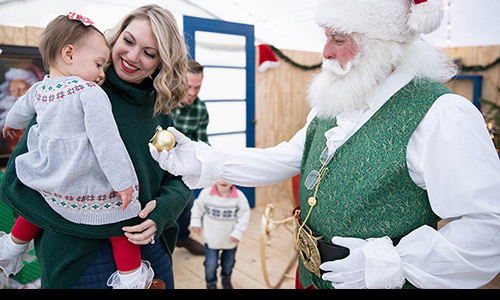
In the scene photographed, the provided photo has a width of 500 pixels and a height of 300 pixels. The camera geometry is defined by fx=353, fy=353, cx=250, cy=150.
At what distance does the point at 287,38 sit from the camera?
12.1 feet

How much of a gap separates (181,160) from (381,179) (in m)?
0.55

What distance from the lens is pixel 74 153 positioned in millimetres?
790

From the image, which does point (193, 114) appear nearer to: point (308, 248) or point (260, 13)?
point (260, 13)

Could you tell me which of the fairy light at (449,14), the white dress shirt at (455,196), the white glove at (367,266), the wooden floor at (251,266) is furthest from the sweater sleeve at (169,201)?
the fairy light at (449,14)

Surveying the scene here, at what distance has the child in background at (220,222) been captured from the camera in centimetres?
218

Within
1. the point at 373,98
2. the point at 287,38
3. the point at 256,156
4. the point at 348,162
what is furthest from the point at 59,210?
the point at 287,38

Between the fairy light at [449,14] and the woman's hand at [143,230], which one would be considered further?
the fairy light at [449,14]

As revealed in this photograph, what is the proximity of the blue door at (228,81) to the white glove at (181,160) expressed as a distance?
86.9 inches

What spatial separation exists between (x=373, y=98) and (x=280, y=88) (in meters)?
3.20

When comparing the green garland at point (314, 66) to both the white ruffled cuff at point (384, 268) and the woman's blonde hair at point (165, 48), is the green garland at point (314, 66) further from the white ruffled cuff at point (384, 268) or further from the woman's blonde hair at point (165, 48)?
the white ruffled cuff at point (384, 268)

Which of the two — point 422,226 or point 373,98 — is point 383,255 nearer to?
point 422,226

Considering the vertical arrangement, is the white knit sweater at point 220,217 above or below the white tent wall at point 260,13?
below

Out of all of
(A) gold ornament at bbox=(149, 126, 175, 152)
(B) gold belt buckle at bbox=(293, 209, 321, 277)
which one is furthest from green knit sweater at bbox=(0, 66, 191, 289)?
(B) gold belt buckle at bbox=(293, 209, 321, 277)

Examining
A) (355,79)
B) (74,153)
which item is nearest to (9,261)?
(74,153)
